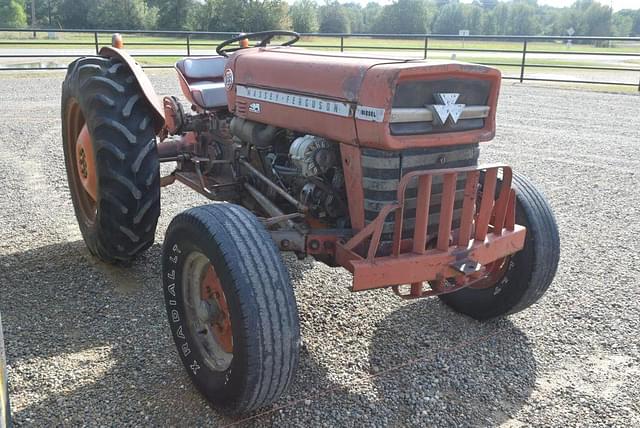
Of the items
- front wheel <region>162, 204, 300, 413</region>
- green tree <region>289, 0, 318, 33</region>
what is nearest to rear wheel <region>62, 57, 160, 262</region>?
front wheel <region>162, 204, 300, 413</region>

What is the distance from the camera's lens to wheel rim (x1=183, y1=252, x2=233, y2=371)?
2818 millimetres

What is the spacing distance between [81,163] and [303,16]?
48267 millimetres

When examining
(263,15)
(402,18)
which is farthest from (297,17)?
(402,18)

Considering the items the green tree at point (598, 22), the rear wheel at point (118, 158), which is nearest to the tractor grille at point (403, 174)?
the rear wheel at point (118, 158)

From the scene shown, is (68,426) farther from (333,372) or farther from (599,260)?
(599,260)

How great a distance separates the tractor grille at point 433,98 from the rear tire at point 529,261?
0.66 meters

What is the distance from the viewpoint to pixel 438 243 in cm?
284

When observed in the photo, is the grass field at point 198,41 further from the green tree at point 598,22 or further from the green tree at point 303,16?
the green tree at point 598,22

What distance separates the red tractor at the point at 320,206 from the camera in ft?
Answer: 8.41

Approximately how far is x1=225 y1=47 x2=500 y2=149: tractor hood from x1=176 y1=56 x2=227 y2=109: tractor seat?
1.29m

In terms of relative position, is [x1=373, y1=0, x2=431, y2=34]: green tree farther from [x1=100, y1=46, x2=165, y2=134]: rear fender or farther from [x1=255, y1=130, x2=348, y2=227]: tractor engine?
[x1=255, y1=130, x2=348, y2=227]: tractor engine

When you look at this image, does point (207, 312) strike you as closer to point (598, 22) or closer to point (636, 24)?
point (598, 22)

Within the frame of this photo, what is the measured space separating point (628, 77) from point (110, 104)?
18.0 metres

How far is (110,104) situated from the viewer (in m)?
3.85
